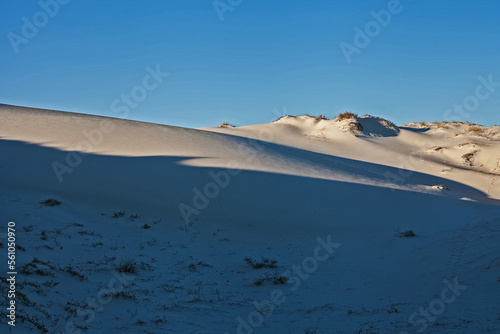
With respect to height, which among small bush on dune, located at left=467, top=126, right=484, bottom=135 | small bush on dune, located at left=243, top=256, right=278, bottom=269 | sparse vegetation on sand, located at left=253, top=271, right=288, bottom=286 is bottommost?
sparse vegetation on sand, located at left=253, top=271, right=288, bottom=286

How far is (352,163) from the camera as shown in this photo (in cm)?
1377

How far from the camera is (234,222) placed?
828cm

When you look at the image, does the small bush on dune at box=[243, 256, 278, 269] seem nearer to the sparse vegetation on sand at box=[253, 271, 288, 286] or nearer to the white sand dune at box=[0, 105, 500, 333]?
the white sand dune at box=[0, 105, 500, 333]

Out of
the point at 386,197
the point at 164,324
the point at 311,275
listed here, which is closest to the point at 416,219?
the point at 386,197

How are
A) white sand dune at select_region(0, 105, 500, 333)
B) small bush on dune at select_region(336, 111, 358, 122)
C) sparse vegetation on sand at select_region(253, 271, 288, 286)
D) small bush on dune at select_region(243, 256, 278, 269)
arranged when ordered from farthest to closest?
small bush on dune at select_region(336, 111, 358, 122)
small bush on dune at select_region(243, 256, 278, 269)
sparse vegetation on sand at select_region(253, 271, 288, 286)
white sand dune at select_region(0, 105, 500, 333)

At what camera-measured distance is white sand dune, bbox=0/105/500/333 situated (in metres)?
4.69

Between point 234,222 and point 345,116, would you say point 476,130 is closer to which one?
point 345,116

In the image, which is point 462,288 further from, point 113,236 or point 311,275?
point 113,236

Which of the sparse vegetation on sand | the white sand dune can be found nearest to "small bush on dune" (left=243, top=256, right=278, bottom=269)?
the white sand dune

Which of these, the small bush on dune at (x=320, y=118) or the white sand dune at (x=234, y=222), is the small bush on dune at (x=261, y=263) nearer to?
the white sand dune at (x=234, y=222)

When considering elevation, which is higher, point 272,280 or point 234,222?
point 234,222

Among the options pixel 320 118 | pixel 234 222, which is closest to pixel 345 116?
pixel 320 118

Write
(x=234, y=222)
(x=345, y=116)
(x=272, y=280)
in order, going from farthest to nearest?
(x=345, y=116)
(x=234, y=222)
(x=272, y=280)

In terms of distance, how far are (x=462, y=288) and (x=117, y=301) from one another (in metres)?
4.02
